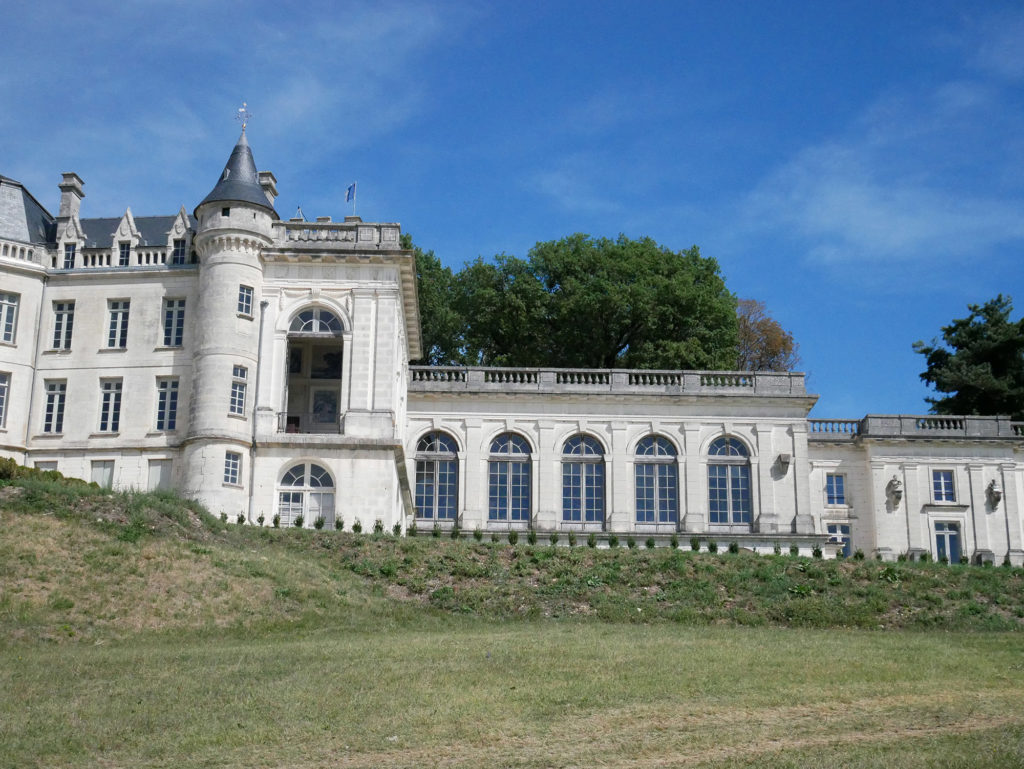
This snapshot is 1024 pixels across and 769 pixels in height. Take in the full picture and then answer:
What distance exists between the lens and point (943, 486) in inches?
1943

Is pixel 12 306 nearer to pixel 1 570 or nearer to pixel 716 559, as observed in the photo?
pixel 1 570

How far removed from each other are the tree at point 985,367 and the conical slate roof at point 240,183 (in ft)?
115

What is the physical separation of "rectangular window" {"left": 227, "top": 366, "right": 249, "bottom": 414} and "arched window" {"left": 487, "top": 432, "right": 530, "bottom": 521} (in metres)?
11.6

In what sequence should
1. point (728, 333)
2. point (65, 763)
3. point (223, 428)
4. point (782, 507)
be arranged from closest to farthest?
point (65, 763), point (223, 428), point (782, 507), point (728, 333)

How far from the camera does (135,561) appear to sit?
26984 millimetres

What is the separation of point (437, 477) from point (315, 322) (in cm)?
966

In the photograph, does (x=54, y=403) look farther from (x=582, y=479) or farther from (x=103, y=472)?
(x=582, y=479)

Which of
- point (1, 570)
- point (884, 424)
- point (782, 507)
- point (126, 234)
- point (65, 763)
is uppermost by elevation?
point (126, 234)

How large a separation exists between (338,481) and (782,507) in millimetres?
17435

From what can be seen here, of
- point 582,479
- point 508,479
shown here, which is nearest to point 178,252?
point 508,479

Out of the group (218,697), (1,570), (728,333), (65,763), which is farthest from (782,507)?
(65,763)

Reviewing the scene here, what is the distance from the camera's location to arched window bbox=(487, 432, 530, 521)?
46.2 m

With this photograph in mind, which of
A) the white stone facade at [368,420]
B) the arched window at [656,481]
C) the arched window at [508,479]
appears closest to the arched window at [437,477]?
the white stone facade at [368,420]

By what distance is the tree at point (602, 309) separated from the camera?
54.6m
